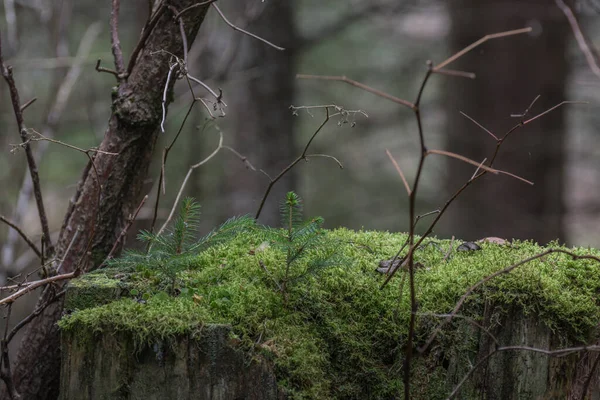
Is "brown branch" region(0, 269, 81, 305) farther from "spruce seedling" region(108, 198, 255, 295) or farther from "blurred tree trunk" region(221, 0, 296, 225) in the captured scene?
"blurred tree trunk" region(221, 0, 296, 225)

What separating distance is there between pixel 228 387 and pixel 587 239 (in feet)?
39.0

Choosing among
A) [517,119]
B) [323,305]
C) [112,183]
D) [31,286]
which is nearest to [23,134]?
[112,183]

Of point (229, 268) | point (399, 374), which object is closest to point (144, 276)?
point (229, 268)

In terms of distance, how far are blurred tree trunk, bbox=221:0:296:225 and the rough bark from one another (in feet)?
14.4

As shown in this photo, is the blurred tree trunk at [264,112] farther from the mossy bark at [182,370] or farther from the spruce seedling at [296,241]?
the mossy bark at [182,370]

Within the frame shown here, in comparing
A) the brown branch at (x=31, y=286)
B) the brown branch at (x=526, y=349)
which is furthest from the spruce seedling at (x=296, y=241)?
the brown branch at (x=31, y=286)

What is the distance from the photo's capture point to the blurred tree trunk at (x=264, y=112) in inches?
294

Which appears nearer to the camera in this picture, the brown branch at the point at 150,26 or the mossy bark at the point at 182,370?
the mossy bark at the point at 182,370

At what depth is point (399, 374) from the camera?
2.23 m

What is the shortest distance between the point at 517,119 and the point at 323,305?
19.3 ft

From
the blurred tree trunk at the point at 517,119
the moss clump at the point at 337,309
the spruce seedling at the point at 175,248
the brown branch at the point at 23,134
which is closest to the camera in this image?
the moss clump at the point at 337,309

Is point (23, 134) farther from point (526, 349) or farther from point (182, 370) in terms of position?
point (526, 349)

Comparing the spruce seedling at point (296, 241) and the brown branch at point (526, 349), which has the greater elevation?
the spruce seedling at point (296, 241)

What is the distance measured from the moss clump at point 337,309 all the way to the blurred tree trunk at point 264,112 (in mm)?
4936
